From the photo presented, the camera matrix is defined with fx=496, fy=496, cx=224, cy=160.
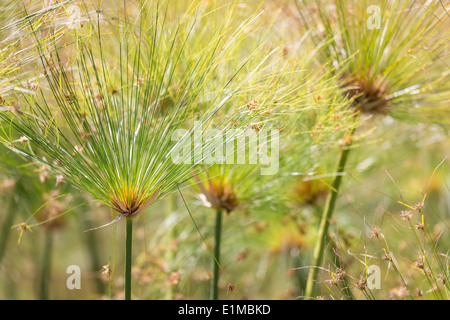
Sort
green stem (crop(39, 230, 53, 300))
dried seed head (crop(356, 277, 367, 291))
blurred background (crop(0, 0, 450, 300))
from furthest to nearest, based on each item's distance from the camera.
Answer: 1. green stem (crop(39, 230, 53, 300))
2. blurred background (crop(0, 0, 450, 300))
3. dried seed head (crop(356, 277, 367, 291))

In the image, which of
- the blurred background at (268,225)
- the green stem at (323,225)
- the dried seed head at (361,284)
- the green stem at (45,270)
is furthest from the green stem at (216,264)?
the green stem at (45,270)

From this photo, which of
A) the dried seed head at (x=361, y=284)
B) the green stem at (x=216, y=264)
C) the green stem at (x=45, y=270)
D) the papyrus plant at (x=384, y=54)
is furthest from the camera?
the green stem at (x=45, y=270)

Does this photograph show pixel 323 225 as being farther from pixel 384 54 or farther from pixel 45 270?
pixel 45 270

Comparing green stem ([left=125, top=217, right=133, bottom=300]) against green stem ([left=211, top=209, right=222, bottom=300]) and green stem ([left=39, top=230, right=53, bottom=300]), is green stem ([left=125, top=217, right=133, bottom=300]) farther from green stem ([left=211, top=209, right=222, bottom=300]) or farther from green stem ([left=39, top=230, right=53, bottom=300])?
green stem ([left=39, top=230, right=53, bottom=300])

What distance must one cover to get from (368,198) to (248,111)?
161cm

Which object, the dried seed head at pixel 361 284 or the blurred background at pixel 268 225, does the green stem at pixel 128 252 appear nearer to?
the blurred background at pixel 268 225

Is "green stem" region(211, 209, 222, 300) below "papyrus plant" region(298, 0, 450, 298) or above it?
below

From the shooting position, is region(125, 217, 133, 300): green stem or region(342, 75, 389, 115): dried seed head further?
region(342, 75, 389, 115): dried seed head

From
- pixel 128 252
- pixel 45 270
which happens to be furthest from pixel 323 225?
pixel 45 270

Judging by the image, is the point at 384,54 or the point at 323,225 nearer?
the point at 384,54

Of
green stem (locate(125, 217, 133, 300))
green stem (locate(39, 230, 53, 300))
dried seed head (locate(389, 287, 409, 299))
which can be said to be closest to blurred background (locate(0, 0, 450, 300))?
green stem (locate(39, 230, 53, 300))

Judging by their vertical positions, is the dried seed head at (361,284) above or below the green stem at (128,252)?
below

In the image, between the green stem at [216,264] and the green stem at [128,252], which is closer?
the green stem at [128,252]

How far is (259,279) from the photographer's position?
2.58 m
